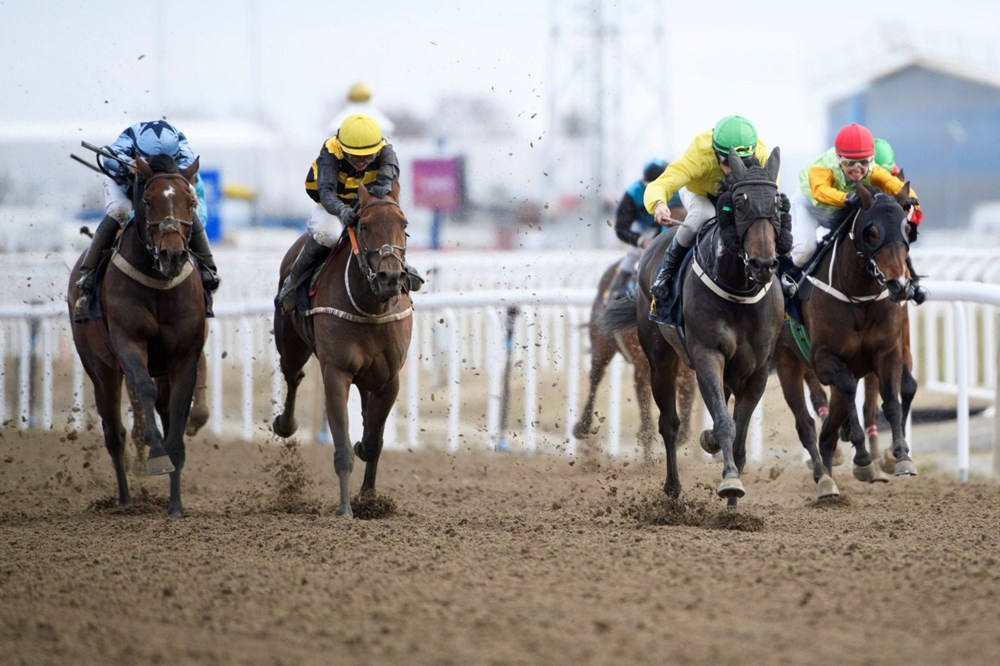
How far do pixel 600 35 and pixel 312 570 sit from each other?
1787cm

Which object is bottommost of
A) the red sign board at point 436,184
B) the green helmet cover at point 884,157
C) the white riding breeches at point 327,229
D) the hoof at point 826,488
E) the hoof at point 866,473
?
the hoof at point 826,488

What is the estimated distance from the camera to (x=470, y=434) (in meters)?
12.0

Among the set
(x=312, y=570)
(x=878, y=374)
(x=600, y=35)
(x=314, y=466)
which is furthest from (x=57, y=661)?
(x=600, y=35)

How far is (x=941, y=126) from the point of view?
131 feet

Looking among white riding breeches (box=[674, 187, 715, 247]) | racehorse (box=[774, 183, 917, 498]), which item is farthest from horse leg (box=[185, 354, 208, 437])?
racehorse (box=[774, 183, 917, 498])

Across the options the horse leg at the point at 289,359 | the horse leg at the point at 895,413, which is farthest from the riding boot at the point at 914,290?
the horse leg at the point at 289,359

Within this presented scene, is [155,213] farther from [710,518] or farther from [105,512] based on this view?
[710,518]

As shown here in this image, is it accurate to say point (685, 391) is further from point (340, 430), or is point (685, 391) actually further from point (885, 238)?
point (340, 430)

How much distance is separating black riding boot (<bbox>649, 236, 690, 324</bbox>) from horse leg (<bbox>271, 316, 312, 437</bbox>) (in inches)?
87.5

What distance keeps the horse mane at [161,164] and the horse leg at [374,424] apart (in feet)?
5.57

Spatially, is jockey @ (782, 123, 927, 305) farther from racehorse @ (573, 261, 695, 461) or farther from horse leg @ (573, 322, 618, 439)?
horse leg @ (573, 322, 618, 439)

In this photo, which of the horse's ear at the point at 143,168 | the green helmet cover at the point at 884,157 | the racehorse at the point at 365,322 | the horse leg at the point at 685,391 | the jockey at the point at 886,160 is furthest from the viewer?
the horse leg at the point at 685,391

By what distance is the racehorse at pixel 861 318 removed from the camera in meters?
7.39

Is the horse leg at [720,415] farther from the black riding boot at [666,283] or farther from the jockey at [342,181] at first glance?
the jockey at [342,181]
